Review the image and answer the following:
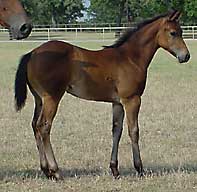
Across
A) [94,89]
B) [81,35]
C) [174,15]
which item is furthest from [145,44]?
[81,35]

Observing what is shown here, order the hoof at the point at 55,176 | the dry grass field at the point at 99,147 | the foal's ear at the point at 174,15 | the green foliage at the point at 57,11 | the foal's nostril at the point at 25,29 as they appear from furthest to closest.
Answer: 1. the green foliage at the point at 57,11
2. the foal's ear at the point at 174,15
3. the hoof at the point at 55,176
4. the dry grass field at the point at 99,147
5. the foal's nostril at the point at 25,29

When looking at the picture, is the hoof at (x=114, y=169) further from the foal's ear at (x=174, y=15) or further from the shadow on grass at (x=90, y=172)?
the foal's ear at (x=174, y=15)

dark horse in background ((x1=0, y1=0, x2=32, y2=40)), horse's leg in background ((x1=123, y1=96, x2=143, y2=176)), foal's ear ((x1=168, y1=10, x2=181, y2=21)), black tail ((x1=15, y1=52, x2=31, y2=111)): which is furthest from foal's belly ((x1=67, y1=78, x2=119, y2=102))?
dark horse in background ((x1=0, y1=0, x2=32, y2=40))

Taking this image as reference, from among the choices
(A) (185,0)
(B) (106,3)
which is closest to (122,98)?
(A) (185,0)

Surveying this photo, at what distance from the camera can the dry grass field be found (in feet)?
19.9

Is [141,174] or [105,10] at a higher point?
[141,174]

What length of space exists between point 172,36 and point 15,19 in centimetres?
233

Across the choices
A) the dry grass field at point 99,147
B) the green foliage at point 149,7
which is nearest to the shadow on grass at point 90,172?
the dry grass field at point 99,147

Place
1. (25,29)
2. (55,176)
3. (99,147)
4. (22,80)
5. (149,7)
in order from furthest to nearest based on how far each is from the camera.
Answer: (149,7) < (99,147) < (22,80) < (55,176) < (25,29)

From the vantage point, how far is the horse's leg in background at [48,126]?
629cm

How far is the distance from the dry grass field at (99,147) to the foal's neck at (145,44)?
55.1 inches

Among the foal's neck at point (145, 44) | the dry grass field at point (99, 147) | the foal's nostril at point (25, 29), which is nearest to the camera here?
the foal's nostril at point (25, 29)

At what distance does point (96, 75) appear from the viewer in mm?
6516

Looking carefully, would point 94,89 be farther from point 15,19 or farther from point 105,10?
point 105,10
